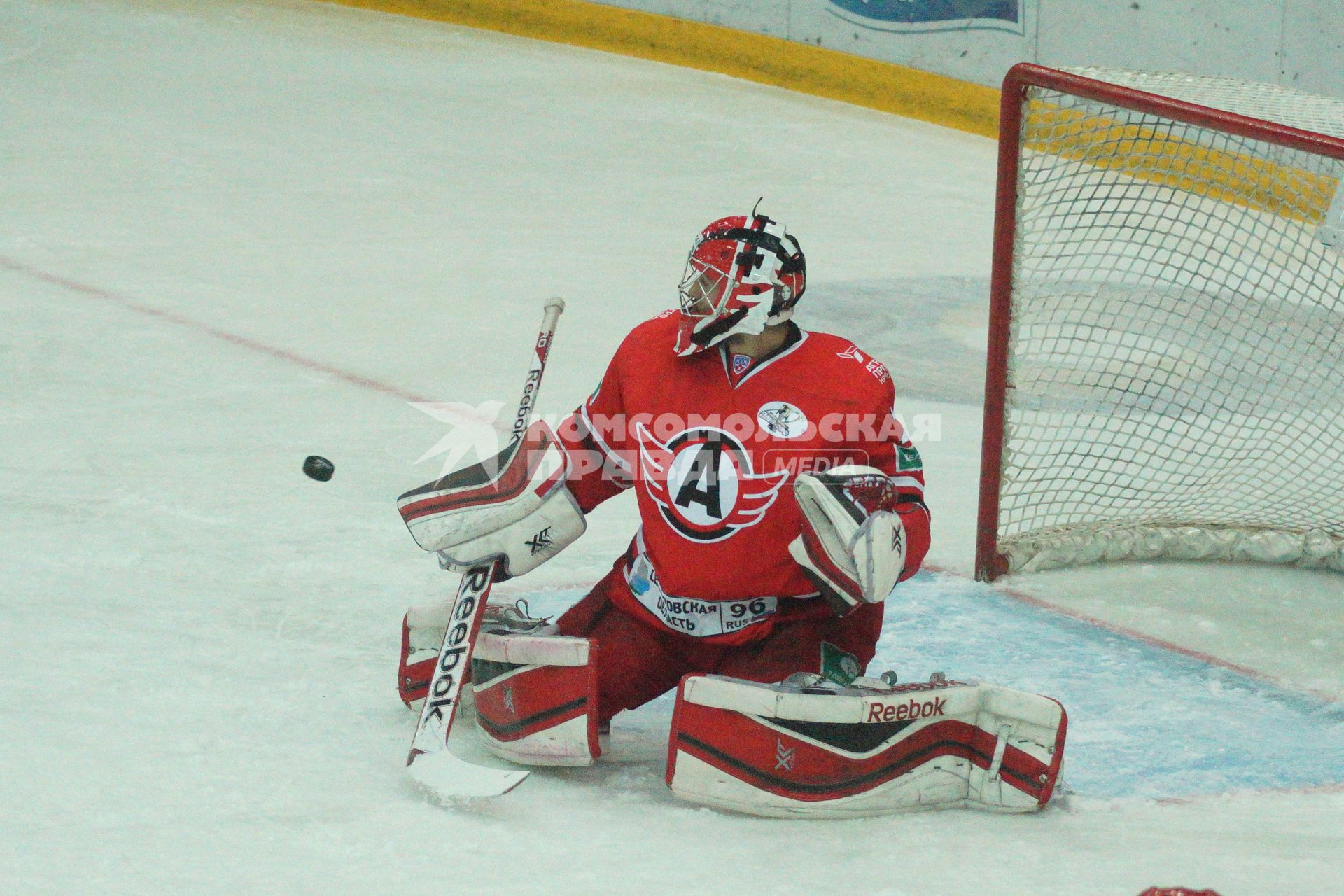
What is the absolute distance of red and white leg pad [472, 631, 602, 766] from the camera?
255 cm

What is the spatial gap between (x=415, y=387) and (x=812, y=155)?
3.97 meters

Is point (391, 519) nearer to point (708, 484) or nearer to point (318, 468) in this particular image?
point (318, 468)

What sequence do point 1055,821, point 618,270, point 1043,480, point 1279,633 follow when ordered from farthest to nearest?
point 618,270, point 1043,480, point 1279,633, point 1055,821

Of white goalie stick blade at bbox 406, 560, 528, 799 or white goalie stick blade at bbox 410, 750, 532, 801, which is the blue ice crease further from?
white goalie stick blade at bbox 410, 750, 532, 801

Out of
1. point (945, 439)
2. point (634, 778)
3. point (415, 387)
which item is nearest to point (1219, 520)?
point (945, 439)

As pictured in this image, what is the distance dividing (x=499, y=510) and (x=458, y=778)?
1.58 ft

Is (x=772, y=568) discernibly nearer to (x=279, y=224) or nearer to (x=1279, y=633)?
(x=1279, y=633)

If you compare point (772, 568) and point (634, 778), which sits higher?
point (772, 568)

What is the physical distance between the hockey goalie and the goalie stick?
1.6 inches

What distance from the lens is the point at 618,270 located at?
20.6ft

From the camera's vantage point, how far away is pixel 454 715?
8.63 feet

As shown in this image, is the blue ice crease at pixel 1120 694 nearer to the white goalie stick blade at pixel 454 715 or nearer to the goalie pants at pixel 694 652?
the goalie pants at pixel 694 652

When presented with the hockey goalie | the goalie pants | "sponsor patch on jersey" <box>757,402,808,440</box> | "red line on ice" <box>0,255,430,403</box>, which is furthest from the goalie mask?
"red line on ice" <box>0,255,430,403</box>

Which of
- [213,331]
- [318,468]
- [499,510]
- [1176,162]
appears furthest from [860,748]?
[213,331]
